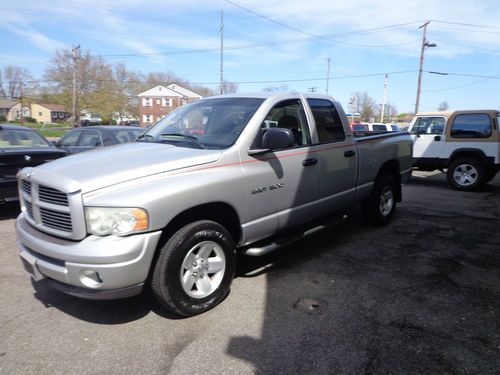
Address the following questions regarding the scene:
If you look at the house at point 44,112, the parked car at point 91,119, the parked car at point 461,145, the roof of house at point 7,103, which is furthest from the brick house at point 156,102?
the parked car at point 461,145

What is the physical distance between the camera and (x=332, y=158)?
4.51 metres

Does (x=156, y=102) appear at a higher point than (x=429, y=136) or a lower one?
higher

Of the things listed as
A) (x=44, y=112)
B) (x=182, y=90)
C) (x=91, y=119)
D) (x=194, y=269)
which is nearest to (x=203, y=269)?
(x=194, y=269)

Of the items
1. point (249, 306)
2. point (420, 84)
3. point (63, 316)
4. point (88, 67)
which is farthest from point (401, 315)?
point (88, 67)

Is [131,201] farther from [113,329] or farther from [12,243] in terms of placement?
[12,243]

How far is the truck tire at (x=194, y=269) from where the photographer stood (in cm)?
291

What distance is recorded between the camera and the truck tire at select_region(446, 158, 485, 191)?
9281 mm

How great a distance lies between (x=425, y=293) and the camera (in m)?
3.66

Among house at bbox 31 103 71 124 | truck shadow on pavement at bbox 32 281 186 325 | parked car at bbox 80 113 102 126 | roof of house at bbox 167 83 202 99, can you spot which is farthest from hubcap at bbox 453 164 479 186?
house at bbox 31 103 71 124

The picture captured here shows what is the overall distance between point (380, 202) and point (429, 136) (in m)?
5.43

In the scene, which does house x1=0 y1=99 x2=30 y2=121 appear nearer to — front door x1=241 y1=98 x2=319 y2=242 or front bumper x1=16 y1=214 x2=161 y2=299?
front door x1=241 y1=98 x2=319 y2=242

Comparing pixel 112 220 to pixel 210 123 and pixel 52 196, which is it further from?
pixel 210 123

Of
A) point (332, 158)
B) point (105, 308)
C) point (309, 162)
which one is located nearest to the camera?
point (105, 308)

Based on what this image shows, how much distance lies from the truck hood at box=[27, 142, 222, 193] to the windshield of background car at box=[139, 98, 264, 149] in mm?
299
